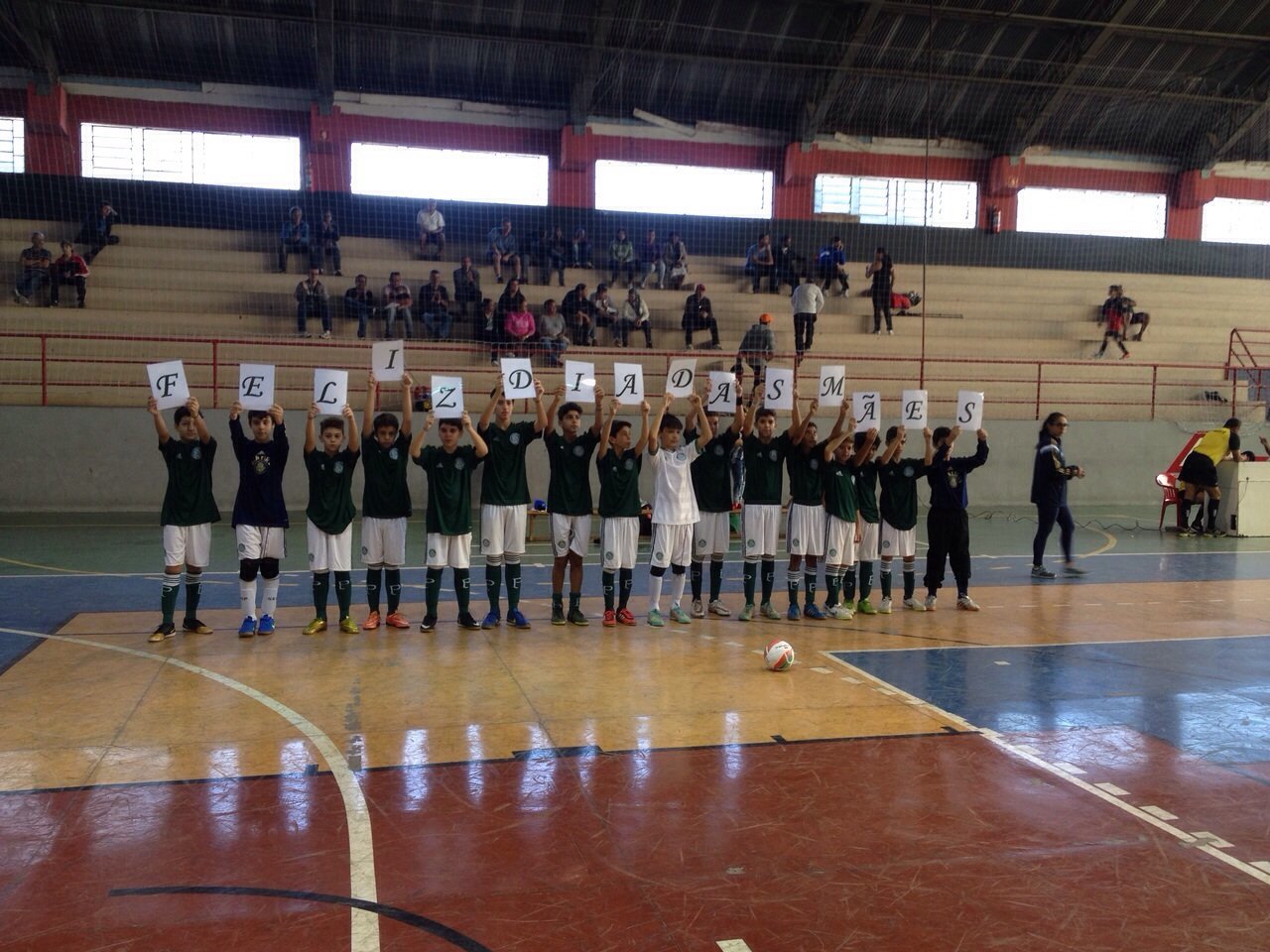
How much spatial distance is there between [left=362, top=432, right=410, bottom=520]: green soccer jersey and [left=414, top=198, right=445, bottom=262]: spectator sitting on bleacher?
56.1 feet

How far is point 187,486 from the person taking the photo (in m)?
9.47

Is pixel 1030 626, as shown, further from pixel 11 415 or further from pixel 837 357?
pixel 11 415

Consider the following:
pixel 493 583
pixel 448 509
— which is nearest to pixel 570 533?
pixel 493 583

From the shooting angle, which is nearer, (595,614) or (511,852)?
(511,852)

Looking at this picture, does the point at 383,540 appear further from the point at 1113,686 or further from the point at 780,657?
the point at 1113,686

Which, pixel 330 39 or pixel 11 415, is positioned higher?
pixel 330 39

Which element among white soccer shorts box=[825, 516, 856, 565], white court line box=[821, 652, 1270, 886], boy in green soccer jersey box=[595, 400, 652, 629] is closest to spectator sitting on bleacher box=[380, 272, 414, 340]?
boy in green soccer jersey box=[595, 400, 652, 629]

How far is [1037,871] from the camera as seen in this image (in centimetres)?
488

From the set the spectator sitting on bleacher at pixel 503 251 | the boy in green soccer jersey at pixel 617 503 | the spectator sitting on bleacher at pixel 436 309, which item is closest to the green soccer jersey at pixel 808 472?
the boy in green soccer jersey at pixel 617 503

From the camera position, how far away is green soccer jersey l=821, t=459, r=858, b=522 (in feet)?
35.2

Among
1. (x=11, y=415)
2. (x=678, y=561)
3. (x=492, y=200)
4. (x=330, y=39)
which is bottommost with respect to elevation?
(x=678, y=561)

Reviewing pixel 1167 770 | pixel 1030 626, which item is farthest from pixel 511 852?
pixel 1030 626

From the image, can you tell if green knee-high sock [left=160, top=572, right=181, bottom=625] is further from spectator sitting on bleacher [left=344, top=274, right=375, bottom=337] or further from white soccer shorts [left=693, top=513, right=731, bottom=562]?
spectator sitting on bleacher [left=344, top=274, right=375, bottom=337]

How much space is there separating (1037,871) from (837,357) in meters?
19.4
